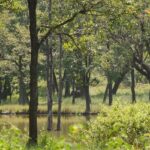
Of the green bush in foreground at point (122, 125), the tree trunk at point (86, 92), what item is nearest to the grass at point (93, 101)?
the tree trunk at point (86, 92)

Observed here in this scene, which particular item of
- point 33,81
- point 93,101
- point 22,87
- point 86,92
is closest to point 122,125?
point 33,81

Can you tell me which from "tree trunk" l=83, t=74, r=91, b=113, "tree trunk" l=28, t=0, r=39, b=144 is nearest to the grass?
"tree trunk" l=83, t=74, r=91, b=113

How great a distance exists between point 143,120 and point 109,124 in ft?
3.73

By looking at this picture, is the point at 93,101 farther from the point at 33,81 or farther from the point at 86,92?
the point at 33,81

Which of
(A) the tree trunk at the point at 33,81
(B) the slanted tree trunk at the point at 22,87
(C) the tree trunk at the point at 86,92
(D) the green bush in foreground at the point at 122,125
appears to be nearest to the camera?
(D) the green bush in foreground at the point at 122,125

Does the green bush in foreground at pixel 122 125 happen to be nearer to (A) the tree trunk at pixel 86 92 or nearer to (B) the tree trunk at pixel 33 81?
(B) the tree trunk at pixel 33 81

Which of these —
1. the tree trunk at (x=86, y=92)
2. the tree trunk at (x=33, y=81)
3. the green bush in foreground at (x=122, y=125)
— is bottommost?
the tree trunk at (x=86, y=92)

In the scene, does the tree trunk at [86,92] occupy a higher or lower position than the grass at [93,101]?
higher

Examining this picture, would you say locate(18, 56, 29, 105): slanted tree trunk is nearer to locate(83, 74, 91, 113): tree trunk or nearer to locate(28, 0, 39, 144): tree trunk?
locate(83, 74, 91, 113): tree trunk

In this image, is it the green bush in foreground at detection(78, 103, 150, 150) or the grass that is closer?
the green bush in foreground at detection(78, 103, 150, 150)

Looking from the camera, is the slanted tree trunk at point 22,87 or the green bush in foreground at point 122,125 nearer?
the green bush in foreground at point 122,125

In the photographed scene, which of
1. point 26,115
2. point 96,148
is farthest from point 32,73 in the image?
point 26,115

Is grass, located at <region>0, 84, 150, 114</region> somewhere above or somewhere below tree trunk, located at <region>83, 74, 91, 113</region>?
below

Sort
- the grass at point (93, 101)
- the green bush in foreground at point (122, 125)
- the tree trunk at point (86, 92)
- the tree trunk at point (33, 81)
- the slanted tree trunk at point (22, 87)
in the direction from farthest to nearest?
the slanted tree trunk at point (22, 87) → the grass at point (93, 101) → the tree trunk at point (86, 92) → the tree trunk at point (33, 81) → the green bush in foreground at point (122, 125)
